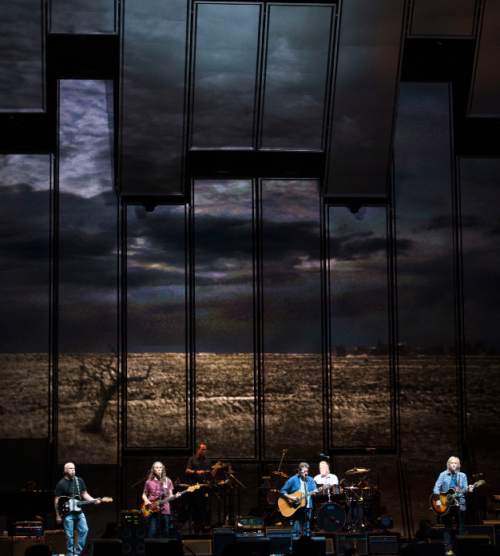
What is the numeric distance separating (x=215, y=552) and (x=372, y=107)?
9.35 metres

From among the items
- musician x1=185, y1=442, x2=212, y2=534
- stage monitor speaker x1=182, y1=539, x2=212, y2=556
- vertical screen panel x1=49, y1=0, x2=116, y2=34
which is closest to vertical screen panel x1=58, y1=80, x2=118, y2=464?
vertical screen panel x1=49, y1=0, x2=116, y2=34

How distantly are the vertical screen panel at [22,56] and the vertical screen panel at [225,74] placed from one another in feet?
9.32

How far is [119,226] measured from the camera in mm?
19109

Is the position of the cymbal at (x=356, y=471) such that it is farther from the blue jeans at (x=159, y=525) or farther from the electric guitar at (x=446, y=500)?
the blue jeans at (x=159, y=525)

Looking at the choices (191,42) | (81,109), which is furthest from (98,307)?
(191,42)

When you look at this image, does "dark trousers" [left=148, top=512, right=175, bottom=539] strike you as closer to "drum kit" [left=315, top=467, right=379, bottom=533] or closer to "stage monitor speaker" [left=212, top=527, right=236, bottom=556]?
"drum kit" [left=315, top=467, right=379, bottom=533]

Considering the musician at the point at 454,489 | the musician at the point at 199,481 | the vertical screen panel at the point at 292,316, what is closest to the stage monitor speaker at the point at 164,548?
the musician at the point at 199,481

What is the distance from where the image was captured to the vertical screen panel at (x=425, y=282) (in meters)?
18.6

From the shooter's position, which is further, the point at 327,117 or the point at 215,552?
the point at 327,117

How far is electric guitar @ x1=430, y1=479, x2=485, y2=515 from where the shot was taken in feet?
52.7

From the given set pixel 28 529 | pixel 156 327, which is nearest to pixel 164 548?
pixel 28 529

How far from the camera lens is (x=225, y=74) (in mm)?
18578

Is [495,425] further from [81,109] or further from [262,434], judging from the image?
[81,109]

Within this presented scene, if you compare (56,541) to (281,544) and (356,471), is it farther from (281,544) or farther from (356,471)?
(356,471)
